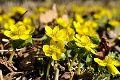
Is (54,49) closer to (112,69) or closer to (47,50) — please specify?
(47,50)

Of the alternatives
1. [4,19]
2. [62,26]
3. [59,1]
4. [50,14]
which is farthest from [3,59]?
[59,1]

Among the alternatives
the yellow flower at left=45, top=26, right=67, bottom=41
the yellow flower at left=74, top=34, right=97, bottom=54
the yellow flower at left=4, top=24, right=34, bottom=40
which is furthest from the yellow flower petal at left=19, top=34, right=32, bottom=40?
the yellow flower at left=74, top=34, right=97, bottom=54

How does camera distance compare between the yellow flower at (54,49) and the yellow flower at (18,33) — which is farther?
the yellow flower at (18,33)

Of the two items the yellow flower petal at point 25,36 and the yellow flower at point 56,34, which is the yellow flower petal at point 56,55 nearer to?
the yellow flower at point 56,34

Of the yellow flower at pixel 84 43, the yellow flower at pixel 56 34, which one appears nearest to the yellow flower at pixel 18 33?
the yellow flower at pixel 56 34

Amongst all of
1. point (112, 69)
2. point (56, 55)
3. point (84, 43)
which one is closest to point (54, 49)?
point (56, 55)

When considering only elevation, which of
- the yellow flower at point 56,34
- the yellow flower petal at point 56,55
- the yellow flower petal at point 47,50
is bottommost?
the yellow flower petal at point 56,55

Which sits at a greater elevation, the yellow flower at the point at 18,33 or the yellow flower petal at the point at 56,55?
the yellow flower at the point at 18,33

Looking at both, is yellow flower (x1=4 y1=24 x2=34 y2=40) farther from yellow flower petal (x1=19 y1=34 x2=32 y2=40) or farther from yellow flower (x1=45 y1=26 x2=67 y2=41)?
yellow flower (x1=45 y1=26 x2=67 y2=41)

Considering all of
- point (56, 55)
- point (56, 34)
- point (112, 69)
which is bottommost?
point (112, 69)

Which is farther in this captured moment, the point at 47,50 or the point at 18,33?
the point at 18,33
